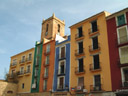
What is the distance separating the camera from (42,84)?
3322 cm

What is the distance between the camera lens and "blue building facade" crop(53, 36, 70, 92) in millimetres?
29141

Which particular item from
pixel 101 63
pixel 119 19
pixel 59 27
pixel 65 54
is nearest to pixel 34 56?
pixel 65 54

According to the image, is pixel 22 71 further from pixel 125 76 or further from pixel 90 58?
pixel 125 76

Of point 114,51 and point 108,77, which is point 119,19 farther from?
point 108,77

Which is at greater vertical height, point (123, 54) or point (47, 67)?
point (123, 54)

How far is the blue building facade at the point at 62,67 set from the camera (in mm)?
29141

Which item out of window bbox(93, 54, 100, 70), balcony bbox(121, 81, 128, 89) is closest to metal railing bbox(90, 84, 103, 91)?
window bbox(93, 54, 100, 70)

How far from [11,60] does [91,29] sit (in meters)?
26.9

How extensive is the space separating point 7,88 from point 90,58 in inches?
834

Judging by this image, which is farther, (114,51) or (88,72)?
(88,72)

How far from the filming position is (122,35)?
941 inches

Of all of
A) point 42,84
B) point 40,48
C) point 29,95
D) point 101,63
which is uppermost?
point 40,48

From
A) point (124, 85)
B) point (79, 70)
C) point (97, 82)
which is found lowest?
point (124, 85)

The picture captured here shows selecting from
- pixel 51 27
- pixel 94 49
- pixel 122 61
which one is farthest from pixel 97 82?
pixel 51 27
